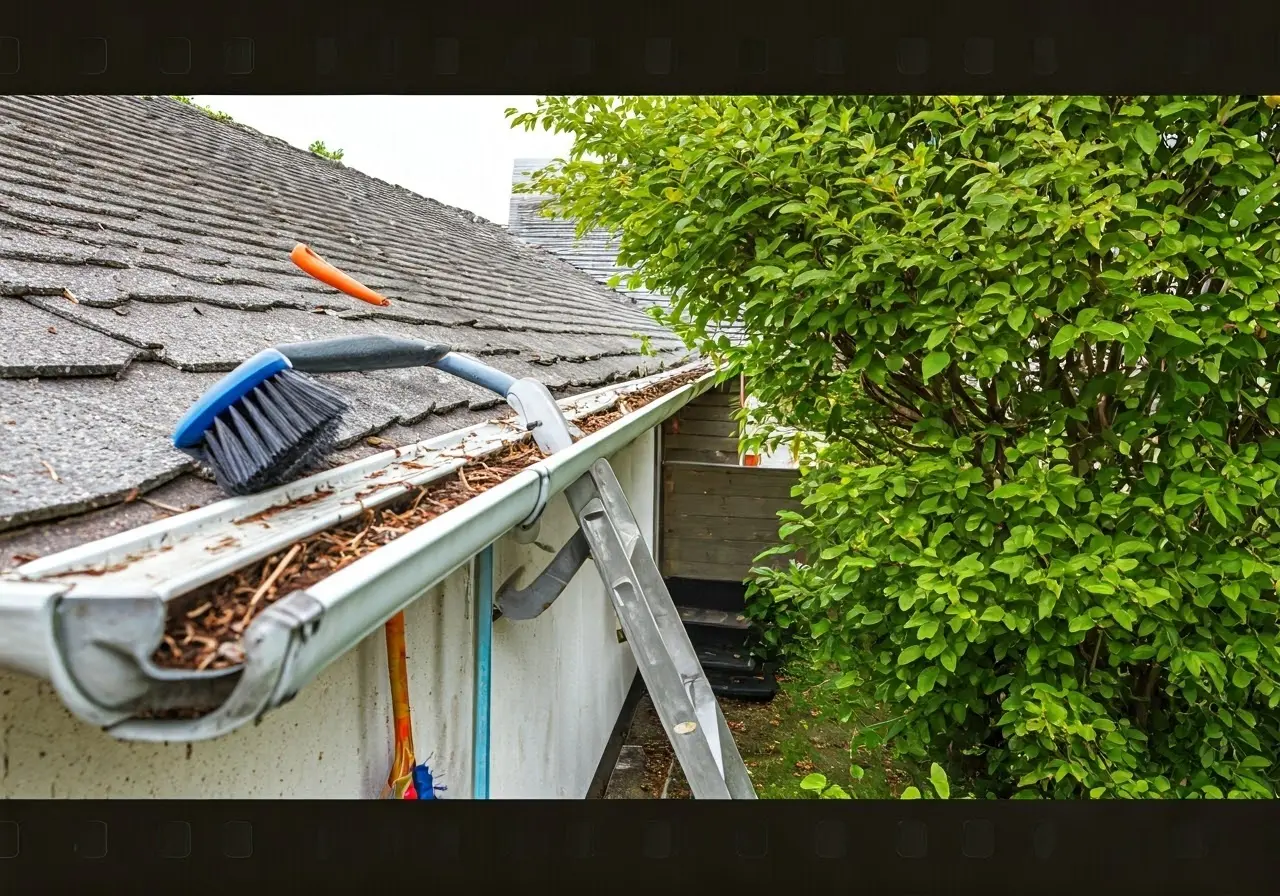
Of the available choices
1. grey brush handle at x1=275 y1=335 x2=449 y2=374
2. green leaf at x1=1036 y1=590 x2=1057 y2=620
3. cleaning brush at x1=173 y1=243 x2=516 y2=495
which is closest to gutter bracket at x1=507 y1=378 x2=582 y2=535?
grey brush handle at x1=275 y1=335 x2=449 y2=374

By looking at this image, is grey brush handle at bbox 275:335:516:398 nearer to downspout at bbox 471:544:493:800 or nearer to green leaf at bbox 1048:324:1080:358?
downspout at bbox 471:544:493:800

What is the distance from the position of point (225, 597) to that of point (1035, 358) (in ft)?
8.99

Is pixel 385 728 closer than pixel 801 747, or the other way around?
pixel 385 728

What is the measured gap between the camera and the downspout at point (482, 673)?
6.90ft

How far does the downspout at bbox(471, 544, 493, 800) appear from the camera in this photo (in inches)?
82.8

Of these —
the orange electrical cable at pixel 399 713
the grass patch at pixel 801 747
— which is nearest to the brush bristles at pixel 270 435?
the orange electrical cable at pixel 399 713

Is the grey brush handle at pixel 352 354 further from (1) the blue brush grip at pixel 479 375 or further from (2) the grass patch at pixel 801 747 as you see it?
(2) the grass patch at pixel 801 747

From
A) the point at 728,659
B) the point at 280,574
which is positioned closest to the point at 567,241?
the point at 728,659

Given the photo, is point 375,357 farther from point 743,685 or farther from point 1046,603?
point 743,685

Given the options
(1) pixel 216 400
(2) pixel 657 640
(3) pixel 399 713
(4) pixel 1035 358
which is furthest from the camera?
(4) pixel 1035 358

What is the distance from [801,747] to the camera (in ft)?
16.6
